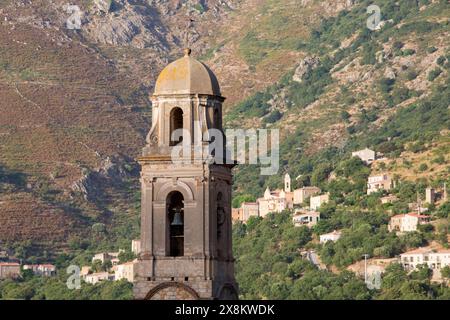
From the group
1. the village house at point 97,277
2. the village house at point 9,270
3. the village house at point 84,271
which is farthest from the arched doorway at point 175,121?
the village house at point 84,271

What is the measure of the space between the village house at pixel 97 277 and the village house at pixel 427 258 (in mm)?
24430

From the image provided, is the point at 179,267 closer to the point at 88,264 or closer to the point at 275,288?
the point at 275,288

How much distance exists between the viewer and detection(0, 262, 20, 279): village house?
183 m

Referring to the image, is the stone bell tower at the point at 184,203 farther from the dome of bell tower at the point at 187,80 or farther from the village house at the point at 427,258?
the village house at the point at 427,258

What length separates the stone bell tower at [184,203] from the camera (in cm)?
5559

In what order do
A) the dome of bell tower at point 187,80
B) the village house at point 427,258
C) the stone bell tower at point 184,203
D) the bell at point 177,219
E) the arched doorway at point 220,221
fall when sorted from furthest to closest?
the village house at point 427,258, the dome of bell tower at point 187,80, the arched doorway at point 220,221, the bell at point 177,219, the stone bell tower at point 184,203

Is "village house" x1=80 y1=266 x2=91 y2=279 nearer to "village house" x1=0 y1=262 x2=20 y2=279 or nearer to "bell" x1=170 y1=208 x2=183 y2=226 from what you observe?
"village house" x1=0 y1=262 x2=20 y2=279

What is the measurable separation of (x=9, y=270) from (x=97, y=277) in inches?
470

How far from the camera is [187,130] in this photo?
57.1 metres

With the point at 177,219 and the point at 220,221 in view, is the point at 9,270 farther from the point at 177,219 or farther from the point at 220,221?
the point at 177,219

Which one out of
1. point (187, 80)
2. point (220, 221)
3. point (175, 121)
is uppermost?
point (187, 80)

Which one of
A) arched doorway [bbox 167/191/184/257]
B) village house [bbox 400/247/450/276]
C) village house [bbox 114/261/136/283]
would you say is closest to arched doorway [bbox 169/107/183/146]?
arched doorway [bbox 167/191/184/257]

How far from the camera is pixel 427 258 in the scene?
18800 cm

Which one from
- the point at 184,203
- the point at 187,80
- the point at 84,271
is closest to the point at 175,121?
the point at 187,80
